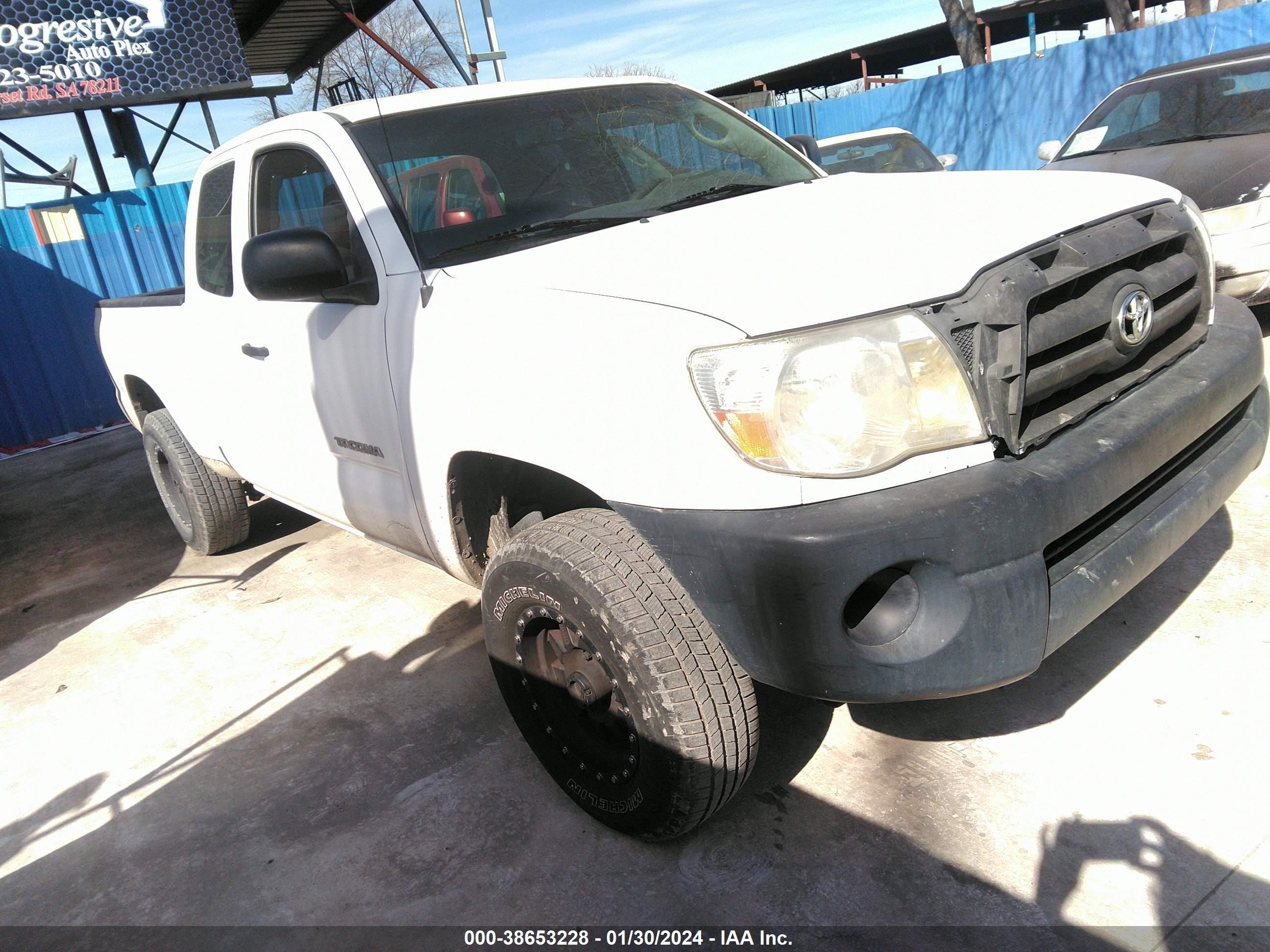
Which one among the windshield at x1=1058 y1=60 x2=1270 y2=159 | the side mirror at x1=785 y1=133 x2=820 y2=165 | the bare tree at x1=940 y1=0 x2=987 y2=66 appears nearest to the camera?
the side mirror at x1=785 y1=133 x2=820 y2=165

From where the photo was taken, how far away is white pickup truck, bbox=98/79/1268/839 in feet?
5.64

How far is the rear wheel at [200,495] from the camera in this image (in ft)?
14.5

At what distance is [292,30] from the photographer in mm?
14062

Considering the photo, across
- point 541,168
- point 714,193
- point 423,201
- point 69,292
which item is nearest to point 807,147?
point 714,193

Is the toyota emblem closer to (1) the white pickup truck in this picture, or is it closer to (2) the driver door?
(1) the white pickup truck

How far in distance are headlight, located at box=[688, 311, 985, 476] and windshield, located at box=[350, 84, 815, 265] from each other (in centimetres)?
98

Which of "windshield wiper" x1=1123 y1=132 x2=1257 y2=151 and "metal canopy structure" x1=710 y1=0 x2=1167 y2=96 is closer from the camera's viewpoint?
"windshield wiper" x1=1123 y1=132 x2=1257 y2=151

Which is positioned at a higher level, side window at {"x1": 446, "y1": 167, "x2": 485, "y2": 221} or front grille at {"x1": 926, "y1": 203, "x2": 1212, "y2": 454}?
side window at {"x1": 446, "y1": 167, "x2": 485, "y2": 221}

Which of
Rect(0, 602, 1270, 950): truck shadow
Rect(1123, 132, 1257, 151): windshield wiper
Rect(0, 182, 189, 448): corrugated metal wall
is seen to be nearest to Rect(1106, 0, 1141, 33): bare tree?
Rect(1123, 132, 1257, 151): windshield wiper

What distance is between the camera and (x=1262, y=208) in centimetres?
453

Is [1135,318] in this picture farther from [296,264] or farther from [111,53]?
[111,53]

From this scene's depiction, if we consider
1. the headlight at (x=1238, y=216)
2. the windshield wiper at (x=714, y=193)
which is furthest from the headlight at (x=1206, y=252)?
the headlight at (x=1238, y=216)

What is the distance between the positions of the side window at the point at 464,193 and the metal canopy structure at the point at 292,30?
393 inches

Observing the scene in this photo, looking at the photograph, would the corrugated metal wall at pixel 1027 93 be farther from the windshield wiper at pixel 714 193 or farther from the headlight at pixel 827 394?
the headlight at pixel 827 394
